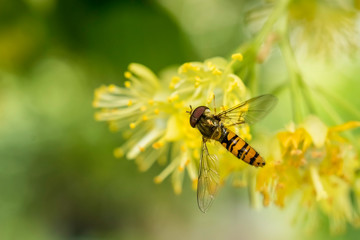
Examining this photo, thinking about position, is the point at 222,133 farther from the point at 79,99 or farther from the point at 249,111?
the point at 79,99

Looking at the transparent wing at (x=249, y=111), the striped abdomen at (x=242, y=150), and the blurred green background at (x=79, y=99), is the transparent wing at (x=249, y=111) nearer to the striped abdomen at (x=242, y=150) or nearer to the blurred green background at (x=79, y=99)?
the striped abdomen at (x=242, y=150)

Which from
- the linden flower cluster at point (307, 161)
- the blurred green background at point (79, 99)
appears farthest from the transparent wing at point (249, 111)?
the blurred green background at point (79, 99)

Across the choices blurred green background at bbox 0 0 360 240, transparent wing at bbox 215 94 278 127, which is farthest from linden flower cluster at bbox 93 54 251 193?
blurred green background at bbox 0 0 360 240

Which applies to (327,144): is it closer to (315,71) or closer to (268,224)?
(315,71)

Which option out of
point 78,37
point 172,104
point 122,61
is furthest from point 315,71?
point 172,104

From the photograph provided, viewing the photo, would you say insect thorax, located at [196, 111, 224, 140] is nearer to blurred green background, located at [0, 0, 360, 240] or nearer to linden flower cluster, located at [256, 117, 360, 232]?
linden flower cluster, located at [256, 117, 360, 232]

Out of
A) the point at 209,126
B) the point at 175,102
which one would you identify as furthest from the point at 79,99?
the point at 209,126

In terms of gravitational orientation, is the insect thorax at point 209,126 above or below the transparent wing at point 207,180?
above

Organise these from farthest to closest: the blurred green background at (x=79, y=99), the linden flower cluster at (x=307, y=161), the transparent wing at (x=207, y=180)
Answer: the blurred green background at (x=79, y=99), the linden flower cluster at (x=307, y=161), the transparent wing at (x=207, y=180)
